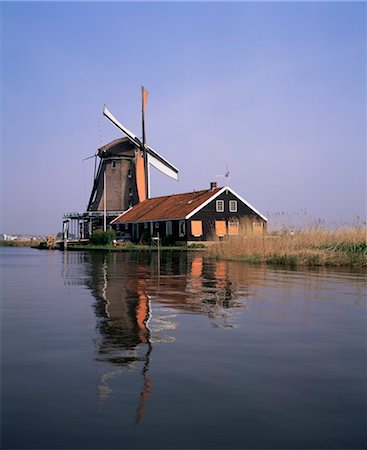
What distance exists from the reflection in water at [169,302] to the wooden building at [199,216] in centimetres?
2448

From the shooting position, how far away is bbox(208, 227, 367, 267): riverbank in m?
20.2

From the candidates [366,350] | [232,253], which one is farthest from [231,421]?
[232,253]

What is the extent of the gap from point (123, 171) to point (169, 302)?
145 feet

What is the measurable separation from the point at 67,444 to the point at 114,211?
50184 millimetres

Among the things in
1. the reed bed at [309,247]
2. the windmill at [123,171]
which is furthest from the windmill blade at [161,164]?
the reed bed at [309,247]

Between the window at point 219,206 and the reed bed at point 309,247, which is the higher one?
the window at point 219,206

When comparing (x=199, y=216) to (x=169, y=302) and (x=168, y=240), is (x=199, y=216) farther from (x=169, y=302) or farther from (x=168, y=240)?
(x=169, y=302)

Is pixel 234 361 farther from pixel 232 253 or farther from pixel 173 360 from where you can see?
pixel 232 253

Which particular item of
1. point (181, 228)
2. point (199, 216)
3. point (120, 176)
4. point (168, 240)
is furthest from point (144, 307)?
point (120, 176)

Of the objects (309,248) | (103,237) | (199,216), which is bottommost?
(309,248)

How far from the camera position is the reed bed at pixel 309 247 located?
20.3 metres

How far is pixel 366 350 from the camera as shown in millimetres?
6191

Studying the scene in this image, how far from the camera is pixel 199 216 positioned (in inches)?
1628

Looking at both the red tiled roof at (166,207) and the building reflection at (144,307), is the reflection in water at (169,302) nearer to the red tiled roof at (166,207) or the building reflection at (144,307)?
the building reflection at (144,307)
